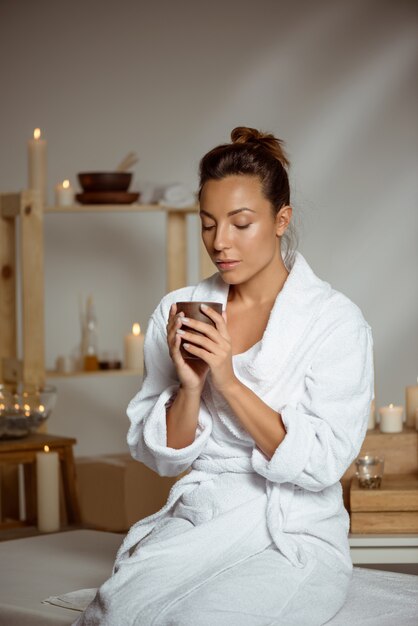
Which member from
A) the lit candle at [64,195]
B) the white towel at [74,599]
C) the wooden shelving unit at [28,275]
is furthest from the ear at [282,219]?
the lit candle at [64,195]

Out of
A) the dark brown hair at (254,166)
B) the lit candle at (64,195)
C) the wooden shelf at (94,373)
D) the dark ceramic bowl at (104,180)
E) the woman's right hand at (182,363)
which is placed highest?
the dark ceramic bowl at (104,180)

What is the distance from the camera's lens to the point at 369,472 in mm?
2498

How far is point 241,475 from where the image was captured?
2047 mm

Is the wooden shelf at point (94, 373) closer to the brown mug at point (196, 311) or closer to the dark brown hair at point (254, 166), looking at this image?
the dark brown hair at point (254, 166)

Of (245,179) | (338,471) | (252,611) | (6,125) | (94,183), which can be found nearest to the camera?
(252,611)

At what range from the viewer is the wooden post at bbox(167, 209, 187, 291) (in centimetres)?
413

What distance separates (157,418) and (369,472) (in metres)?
0.66

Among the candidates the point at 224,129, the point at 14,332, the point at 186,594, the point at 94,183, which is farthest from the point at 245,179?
the point at 224,129

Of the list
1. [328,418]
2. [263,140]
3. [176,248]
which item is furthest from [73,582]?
[176,248]

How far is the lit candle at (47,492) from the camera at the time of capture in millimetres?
3402

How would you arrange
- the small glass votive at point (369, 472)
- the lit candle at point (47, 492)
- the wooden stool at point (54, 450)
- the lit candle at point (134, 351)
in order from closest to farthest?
the small glass votive at point (369, 472)
the lit candle at point (47, 492)
the wooden stool at point (54, 450)
the lit candle at point (134, 351)

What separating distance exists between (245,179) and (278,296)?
0.24 meters

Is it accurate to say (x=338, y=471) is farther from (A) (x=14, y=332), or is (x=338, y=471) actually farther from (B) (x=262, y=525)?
(A) (x=14, y=332)

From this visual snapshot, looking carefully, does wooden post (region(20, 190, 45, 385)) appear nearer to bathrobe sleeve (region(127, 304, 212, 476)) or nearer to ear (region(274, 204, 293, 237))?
bathrobe sleeve (region(127, 304, 212, 476))
